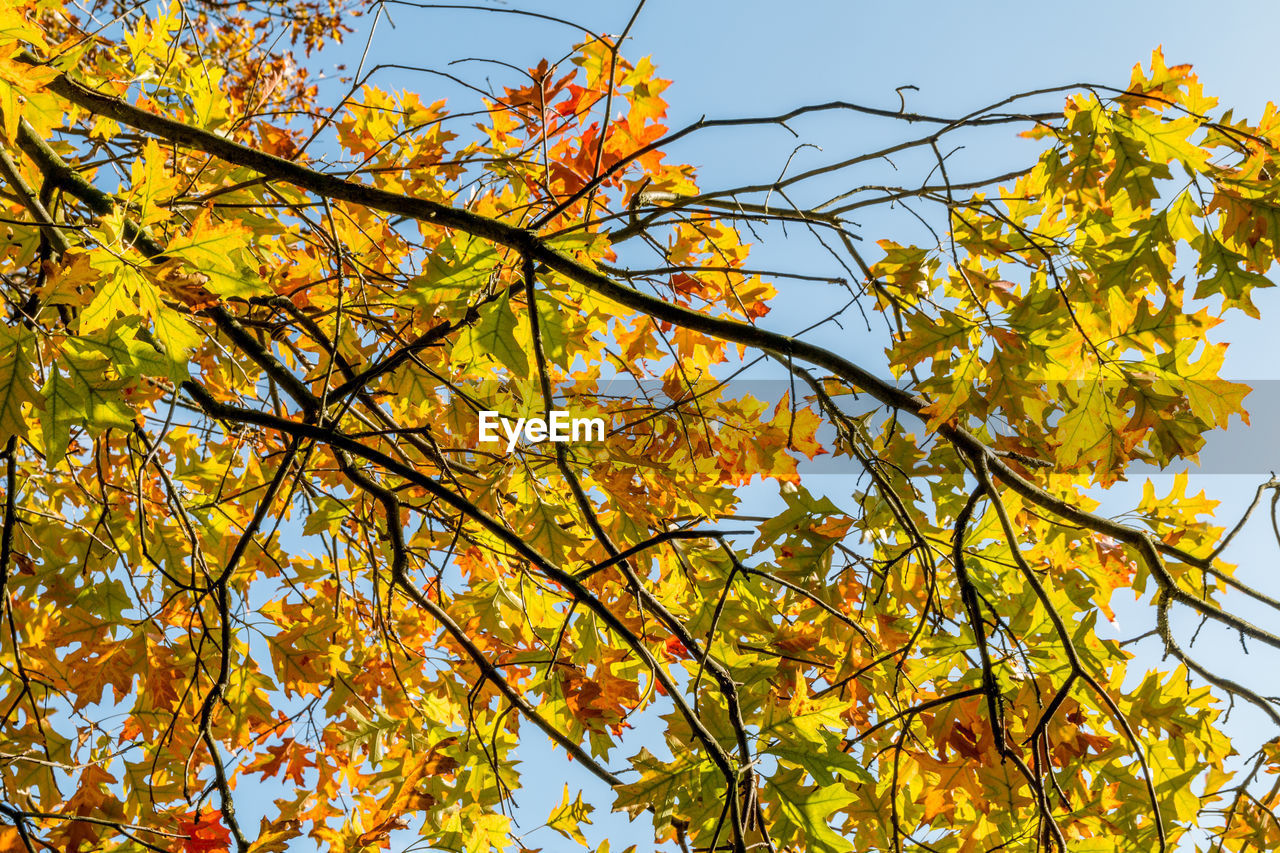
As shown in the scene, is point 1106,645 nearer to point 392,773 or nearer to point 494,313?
point 494,313

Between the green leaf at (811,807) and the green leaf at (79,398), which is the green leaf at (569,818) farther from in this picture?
the green leaf at (79,398)

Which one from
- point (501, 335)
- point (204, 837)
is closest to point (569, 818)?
point (204, 837)

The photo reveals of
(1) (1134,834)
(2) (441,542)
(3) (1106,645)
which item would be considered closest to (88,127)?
(2) (441,542)

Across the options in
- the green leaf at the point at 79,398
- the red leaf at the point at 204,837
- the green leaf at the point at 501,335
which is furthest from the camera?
the red leaf at the point at 204,837

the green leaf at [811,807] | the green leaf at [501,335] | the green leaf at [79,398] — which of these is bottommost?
the green leaf at [811,807]

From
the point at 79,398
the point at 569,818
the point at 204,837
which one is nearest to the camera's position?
the point at 79,398

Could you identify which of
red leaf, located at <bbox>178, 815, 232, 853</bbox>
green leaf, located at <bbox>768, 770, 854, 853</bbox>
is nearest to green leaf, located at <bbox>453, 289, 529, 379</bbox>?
green leaf, located at <bbox>768, 770, 854, 853</bbox>

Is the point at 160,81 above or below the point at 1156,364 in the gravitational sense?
above

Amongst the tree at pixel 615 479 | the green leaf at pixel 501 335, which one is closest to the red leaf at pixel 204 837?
the tree at pixel 615 479

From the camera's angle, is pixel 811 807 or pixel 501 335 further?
pixel 501 335

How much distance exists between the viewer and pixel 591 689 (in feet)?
6.69

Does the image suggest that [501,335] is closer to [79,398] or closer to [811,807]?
[79,398]

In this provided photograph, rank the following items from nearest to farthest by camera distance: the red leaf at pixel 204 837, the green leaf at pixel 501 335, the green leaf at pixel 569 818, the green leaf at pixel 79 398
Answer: the green leaf at pixel 79 398 < the green leaf at pixel 501 335 < the red leaf at pixel 204 837 < the green leaf at pixel 569 818

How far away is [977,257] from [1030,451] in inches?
19.6
